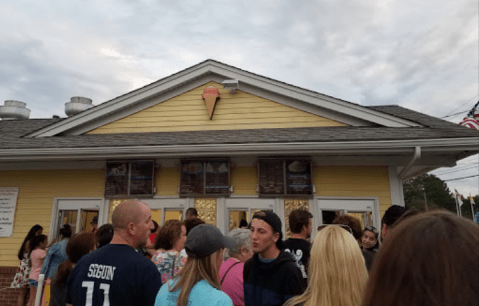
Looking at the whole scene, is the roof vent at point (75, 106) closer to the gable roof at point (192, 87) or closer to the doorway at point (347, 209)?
the gable roof at point (192, 87)

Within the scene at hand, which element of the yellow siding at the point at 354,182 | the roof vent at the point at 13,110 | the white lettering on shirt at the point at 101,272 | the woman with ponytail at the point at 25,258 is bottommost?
the woman with ponytail at the point at 25,258

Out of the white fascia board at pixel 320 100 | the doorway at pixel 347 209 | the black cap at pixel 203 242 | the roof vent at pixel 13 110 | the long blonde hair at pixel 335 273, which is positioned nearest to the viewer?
the long blonde hair at pixel 335 273

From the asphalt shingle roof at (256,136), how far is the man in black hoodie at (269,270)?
391 cm

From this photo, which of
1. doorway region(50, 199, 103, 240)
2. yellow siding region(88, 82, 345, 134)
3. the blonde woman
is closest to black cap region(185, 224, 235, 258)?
the blonde woman

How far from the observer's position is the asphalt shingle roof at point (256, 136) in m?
6.43

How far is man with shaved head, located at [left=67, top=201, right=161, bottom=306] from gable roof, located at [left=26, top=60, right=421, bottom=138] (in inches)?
245

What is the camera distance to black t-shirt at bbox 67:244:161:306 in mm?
2271

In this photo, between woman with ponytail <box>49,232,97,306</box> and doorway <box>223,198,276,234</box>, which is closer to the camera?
woman with ponytail <box>49,232,97,306</box>

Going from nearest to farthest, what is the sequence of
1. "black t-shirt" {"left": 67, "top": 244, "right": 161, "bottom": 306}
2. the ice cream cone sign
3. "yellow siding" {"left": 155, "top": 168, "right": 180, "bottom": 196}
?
1. "black t-shirt" {"left": 67, "top": 244, "right": 161, "bottom": 306}
2. "yellow siding" {"left": 155, "top": 168, "right": 180, "bottom": 196}
3. the ice cream cone sign

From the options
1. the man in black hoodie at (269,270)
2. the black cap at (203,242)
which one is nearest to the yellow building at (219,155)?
the man in black hoodie at (269,270)

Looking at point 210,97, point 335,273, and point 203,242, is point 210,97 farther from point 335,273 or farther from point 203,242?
point 335,273

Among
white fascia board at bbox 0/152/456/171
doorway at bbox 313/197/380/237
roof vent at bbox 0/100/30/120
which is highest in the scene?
roof vent at bbox 0/100/30/120

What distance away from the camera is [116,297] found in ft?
7.43

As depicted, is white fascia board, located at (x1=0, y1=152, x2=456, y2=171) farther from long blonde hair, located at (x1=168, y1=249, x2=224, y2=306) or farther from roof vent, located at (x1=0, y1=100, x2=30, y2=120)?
roof vent, located at (x1=0, y1=100, x2=30, y2=120)
